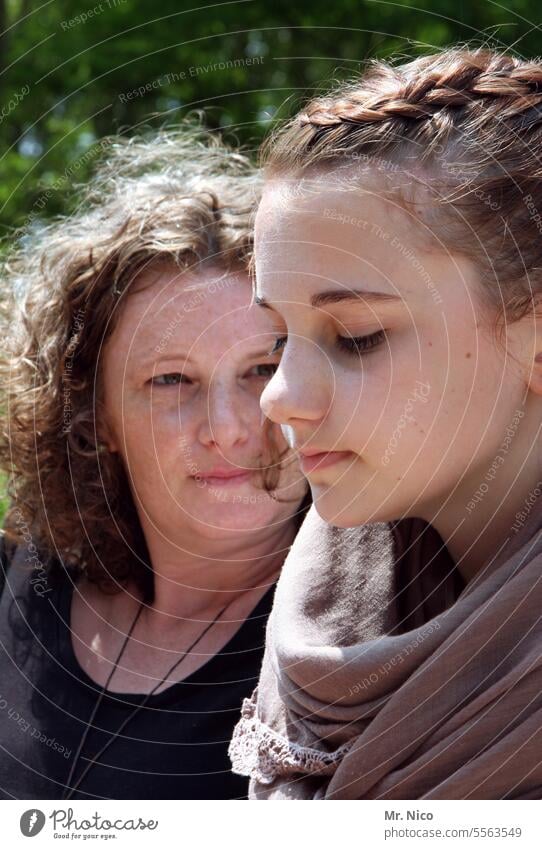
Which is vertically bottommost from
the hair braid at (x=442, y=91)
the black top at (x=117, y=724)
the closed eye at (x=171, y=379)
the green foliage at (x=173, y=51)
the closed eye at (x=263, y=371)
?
the black top at (x=117, y=724)

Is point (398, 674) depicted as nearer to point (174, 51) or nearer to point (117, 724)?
point (117, 724)

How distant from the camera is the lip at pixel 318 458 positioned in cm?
97

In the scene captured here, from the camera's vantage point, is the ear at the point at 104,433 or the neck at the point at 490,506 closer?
the neck at the point at 490,506

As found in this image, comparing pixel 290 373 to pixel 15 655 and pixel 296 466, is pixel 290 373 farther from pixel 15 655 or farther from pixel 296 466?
pixel 15 655

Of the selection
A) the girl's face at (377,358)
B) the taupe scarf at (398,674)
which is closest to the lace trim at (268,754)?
the taupe scarf at (398,674)

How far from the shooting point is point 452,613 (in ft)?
3.13

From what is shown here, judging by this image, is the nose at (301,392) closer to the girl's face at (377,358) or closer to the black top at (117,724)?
the girl's face at (377,358)

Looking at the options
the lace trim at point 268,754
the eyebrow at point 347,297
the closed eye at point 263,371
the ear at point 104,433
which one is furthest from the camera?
the ear at point 104,433

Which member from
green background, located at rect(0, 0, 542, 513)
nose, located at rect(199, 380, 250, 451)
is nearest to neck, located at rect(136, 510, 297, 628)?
nose, located at rect(199, 380, 250, 451)

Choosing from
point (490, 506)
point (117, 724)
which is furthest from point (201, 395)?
point (490, 506)

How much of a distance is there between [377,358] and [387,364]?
0.04 ft
